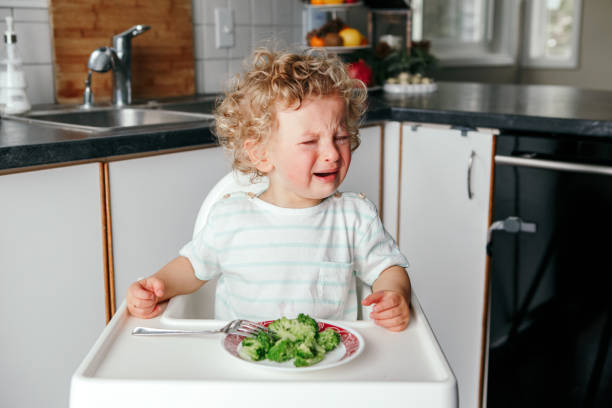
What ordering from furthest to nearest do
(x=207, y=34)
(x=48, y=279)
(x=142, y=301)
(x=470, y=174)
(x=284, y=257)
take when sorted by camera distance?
(x=207, y=34) < (x=470, y=174) < (x=48, y=279) < (x=284, y=257) < (x=142, y=301)

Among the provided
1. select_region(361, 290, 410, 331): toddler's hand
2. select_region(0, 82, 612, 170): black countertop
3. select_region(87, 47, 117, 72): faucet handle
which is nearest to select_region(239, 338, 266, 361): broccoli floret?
select_region(361, 290, 410, 331): toddler's hand

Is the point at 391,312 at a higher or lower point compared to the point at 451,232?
higher

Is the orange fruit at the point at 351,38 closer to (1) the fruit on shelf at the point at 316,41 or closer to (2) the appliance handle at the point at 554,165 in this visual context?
(1) the fruit on shelf at the point at 316,41

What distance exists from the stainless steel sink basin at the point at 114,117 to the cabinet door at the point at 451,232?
2.05 feet

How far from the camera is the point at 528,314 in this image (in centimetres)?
177

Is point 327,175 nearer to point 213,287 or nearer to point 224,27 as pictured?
point 213,287

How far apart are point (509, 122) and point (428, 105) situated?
33 cm

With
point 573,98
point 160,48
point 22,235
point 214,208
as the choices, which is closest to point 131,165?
point 22,235

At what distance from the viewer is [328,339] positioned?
0.79m

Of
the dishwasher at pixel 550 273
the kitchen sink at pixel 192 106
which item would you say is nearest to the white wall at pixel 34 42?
the kitchen sink at pixel 192 106

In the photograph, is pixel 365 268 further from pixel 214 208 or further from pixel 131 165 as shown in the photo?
pixel 131 165

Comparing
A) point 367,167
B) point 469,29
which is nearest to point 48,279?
point 367,167

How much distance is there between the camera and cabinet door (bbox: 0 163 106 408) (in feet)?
4.20

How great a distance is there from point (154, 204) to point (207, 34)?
1025mm
